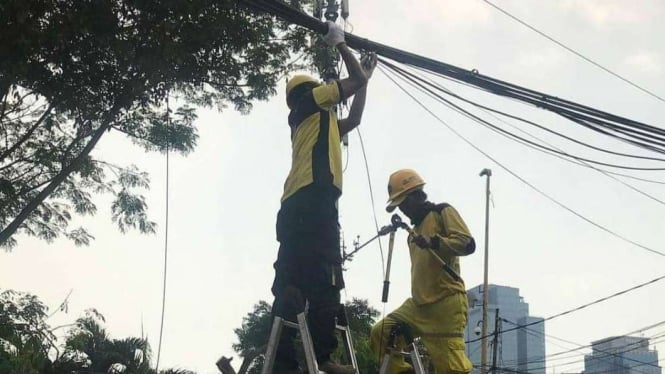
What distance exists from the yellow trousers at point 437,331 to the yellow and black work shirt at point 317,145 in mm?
1013

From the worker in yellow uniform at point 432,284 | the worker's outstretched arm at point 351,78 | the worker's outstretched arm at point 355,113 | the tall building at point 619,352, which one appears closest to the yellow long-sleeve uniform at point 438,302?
the worker in yellow uniform at point 432,284

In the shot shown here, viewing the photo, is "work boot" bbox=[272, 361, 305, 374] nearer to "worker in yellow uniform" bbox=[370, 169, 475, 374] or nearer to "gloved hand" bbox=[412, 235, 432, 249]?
"worker in yellow uniform" bbox=[370, 169, 475, 374]

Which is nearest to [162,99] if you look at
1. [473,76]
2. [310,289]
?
[473,76]

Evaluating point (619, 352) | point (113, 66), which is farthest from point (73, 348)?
point (619, 352)

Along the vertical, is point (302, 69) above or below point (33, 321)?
above

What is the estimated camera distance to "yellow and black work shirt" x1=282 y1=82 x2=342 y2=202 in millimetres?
4434

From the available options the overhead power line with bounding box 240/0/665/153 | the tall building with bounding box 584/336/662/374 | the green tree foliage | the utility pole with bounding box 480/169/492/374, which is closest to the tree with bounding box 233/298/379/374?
the utility pole with bounding box 480/169/492/374

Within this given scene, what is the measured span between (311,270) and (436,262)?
102cm

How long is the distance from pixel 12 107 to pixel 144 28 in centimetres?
376

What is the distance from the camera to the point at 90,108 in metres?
10.3

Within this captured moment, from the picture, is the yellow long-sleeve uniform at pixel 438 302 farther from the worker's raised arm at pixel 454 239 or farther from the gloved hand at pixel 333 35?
the gloved hand at pixel 333 35

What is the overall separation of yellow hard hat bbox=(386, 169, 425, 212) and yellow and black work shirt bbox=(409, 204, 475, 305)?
20 centimetres

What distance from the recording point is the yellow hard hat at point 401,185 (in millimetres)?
5074

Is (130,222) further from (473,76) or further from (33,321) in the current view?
(473,76)
